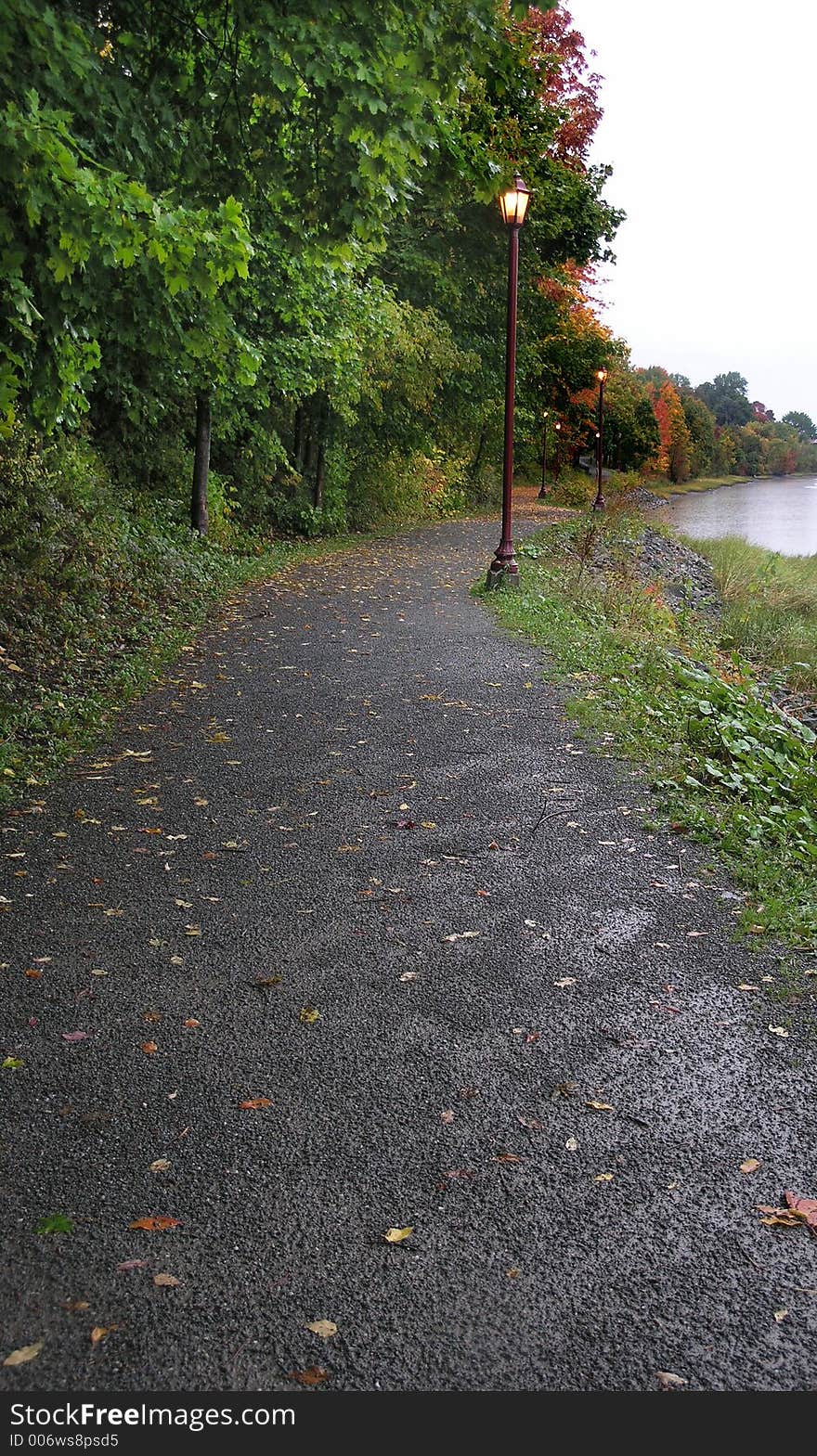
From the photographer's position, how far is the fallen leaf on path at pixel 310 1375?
2312 millimetres

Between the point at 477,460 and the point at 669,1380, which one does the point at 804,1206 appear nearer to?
the point at 669,1380

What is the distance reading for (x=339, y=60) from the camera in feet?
19.1

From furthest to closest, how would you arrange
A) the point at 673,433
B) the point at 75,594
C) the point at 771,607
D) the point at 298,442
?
the point at 673,433, the point at 298,442, the point at 771,607, the point at 75,594

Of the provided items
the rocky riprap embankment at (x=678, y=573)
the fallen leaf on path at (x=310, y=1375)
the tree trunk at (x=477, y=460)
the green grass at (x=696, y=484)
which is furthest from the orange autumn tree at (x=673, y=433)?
the fallen leaf on path at (x=310, y=1375)

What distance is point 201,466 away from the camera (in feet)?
52.3

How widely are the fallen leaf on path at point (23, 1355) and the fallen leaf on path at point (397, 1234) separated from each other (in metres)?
0.84

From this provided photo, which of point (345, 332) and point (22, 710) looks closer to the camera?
point (22, 710)

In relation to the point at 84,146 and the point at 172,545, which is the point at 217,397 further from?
the point at 84,146

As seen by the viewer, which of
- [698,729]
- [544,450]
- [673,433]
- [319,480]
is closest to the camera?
[698,729]

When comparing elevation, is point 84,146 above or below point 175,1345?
above

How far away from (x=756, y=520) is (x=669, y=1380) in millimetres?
40307

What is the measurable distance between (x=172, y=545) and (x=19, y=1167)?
12.1m

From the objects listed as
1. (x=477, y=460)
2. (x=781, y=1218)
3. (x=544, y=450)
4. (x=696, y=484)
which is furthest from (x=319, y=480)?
(x=696, y=484)

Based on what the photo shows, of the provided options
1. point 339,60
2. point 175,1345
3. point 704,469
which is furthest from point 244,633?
point 704,469
